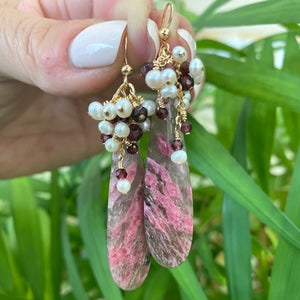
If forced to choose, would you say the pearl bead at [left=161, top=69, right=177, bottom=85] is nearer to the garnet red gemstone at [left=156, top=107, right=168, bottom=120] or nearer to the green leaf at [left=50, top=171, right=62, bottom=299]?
the garnet red gemstone at [left=156, top=107, right=168, bottom=120]

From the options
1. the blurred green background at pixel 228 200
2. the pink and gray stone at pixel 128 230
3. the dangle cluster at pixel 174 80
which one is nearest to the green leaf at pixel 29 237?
the blurred green background at pixel 228 200

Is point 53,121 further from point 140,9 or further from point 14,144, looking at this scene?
point 140,9

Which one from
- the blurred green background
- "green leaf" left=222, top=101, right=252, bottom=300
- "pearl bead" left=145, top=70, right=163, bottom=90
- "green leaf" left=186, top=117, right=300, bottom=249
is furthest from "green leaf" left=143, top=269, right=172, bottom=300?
"pearl bead" left=145, top=70, right=163, bottom=90

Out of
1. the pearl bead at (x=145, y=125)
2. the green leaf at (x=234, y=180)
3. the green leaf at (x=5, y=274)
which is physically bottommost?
the green leaf at (x=5, y=274)

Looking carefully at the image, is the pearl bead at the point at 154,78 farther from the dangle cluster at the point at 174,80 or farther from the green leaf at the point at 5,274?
the green leaf at the point at 5,274

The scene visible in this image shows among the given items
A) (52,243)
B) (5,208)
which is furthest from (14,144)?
(5,208)
